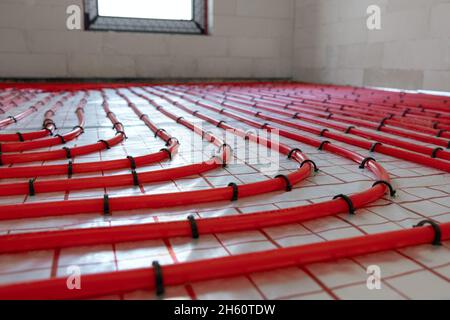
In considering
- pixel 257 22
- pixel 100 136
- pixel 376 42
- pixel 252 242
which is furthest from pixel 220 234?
pixel 257 22

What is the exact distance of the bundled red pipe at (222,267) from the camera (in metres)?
1.24

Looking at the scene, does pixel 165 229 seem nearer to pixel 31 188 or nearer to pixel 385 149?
pixel 31 188

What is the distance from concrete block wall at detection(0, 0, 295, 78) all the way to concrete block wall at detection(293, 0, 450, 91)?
2.25 ft

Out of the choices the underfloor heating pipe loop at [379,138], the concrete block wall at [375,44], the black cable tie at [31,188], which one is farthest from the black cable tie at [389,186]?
the concrete block wall at [375,44]

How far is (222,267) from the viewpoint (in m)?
1.39

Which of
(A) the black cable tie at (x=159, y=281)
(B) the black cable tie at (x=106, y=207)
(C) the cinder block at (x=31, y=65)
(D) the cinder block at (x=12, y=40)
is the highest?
(D) the cinder block at (x=12, y=40)

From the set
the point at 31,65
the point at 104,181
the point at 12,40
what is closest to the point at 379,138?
the point at 104,181

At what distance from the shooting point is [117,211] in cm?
193

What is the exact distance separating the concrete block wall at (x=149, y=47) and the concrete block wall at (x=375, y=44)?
0.69 metres

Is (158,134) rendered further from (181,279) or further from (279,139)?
(181,279)

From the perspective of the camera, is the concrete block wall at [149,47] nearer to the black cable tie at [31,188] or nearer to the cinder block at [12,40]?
the cinder block at [12,40]

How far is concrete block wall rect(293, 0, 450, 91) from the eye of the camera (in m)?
6.63

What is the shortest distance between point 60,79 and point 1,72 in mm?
1108

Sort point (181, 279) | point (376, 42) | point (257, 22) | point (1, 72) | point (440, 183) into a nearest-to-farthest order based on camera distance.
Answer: point (181, 279)
point (440, 183)
point (376, 42)
point (1, 72)
point (257, 22)
